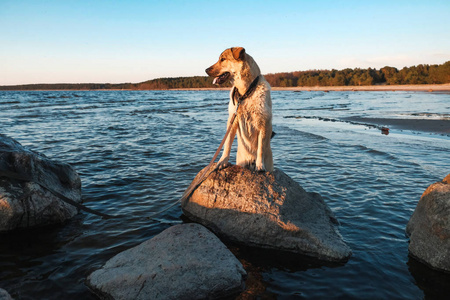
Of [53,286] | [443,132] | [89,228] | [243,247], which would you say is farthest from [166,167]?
[443,132]

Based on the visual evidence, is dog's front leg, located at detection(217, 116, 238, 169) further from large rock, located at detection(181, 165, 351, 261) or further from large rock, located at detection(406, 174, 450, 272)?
large rock, located at detection(406, 174, 450, 272)

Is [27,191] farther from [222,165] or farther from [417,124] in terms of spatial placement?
[417,124]

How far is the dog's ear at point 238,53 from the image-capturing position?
5.27 metres

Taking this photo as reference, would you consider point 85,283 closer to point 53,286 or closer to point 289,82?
point 53,286

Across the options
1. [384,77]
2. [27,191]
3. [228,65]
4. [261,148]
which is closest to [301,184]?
[261,148]

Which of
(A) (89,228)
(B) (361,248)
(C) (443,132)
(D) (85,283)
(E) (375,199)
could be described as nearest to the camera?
(D) (85,283)

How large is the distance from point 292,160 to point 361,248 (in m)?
6.30

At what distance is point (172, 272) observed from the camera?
154 inches

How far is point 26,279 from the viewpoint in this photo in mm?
4363

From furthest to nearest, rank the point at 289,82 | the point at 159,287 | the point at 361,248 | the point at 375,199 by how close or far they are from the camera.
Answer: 1. the point at 289,82
2. the point at 375,199
3. the point at 361,248
4. the point at 159,287

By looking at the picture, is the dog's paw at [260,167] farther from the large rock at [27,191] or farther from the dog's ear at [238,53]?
the large rock at [27,191]

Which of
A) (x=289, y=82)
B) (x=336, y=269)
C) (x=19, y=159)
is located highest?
(x=289, y=82)

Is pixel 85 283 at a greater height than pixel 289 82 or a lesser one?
lesser

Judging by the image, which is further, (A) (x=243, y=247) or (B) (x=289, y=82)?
(B) (x=289, y=82)
